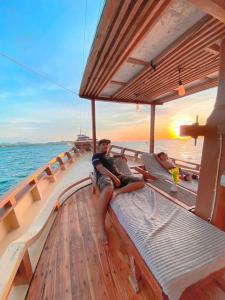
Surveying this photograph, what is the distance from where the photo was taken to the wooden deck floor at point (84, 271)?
102cm

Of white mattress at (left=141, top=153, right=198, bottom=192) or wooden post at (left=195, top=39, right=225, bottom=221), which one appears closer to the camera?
wooden post at (left=195, top=39, right=225, bottom=221)

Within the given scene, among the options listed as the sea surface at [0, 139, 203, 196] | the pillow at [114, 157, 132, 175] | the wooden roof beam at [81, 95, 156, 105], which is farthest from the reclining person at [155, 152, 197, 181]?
the wooden roof beam at [81, 95, 156, 105]

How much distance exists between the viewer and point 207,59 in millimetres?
2080

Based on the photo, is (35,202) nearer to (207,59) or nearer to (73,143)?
(207,59)

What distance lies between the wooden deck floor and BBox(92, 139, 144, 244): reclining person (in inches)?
7.2

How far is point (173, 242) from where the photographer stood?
0.95 m

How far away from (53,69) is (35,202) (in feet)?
13.8

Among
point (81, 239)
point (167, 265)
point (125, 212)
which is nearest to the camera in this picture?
point (167, 265)

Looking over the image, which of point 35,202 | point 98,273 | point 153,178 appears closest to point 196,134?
point 98,273

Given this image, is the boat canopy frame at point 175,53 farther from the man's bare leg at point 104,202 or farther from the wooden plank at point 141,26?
the man's bare leg at point 104,202

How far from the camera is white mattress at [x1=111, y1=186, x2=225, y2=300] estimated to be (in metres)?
0.74

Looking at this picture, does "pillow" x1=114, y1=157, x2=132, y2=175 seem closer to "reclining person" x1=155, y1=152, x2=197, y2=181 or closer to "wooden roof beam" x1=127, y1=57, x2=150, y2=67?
"reclining person" x1=155, y1=152, x2=197, y2=181

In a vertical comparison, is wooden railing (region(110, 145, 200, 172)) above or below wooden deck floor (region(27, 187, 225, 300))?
above

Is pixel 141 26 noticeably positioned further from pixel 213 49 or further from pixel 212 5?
pixel 213 49
